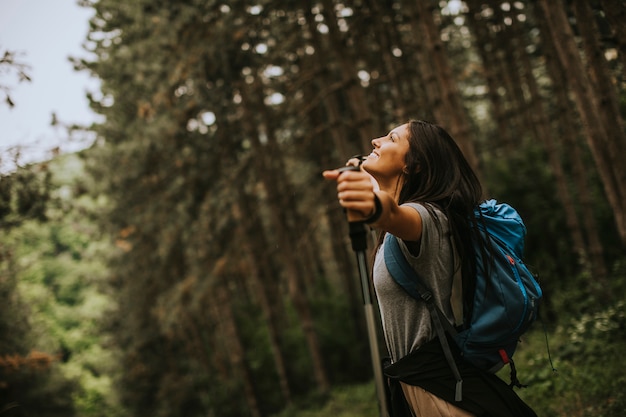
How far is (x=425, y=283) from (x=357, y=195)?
618mm

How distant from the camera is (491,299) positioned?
2.10 metres

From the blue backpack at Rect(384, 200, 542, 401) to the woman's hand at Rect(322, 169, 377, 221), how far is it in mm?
426

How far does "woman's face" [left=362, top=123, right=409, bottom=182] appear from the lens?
2.34 meters

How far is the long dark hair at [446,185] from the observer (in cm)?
217

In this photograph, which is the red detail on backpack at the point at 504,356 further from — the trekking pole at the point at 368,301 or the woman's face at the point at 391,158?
the woman's face at the point at 391,158

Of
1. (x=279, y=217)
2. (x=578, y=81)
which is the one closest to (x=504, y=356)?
(x=578, y=81)

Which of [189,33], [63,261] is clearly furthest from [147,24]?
[63,261]

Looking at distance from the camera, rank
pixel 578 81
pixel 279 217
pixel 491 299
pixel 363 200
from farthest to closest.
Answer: pixel 279 217
pixel 578 81
pixel 491 299
pixel 363 200

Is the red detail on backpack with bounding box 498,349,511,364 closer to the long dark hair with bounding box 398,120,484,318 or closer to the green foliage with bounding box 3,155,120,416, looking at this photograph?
the long dark hair with bounding box 398,120,484,318

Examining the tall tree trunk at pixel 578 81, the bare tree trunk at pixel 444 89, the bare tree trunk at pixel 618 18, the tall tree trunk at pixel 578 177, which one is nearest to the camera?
the bare tree trunk at pixel 618 18

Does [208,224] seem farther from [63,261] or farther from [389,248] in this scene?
[63,261]

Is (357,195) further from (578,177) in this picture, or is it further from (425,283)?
(578,177)

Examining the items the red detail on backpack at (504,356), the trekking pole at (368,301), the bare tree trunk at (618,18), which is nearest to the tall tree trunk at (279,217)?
the bare tree trunk at (618,18)

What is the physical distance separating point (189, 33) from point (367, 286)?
35.5 feet
